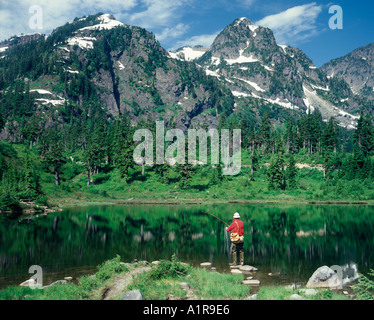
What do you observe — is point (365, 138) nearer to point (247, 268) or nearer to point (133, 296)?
point (247, 268)

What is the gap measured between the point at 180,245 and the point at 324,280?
12.3 meters

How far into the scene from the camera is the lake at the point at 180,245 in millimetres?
17484

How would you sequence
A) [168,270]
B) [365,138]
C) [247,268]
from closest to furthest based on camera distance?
[168,270], [247,268], [365,138]

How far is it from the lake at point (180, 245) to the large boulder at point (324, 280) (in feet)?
3.57

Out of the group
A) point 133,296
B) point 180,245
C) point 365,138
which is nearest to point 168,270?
point 133,296

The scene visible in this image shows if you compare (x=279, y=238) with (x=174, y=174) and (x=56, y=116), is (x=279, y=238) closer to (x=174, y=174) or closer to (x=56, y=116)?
(x=174, y=174)

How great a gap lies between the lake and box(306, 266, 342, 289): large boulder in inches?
42.8

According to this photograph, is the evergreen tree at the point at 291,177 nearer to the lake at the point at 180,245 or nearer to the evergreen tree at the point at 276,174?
the evergreen tree at the point at 276,174

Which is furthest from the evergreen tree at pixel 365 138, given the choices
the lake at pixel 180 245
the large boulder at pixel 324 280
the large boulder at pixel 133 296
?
the large boulder at pixel 133 296

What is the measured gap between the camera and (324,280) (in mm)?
13836

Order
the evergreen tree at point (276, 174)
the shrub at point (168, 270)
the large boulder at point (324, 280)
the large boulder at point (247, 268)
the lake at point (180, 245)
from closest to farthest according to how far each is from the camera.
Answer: the large boulder at point (324, 280) < the shrub at point (168, 270) < the large boulder at point (247, 268) < the lake at point (180, 245) < the evergreen tree at point (276, 174)

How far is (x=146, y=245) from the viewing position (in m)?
24.3

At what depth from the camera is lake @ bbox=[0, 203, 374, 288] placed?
17.5 meters

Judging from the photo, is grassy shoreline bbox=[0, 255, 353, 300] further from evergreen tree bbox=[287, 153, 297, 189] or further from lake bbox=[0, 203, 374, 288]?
evergreen tree bbox=[287, 153, 297, 189]
